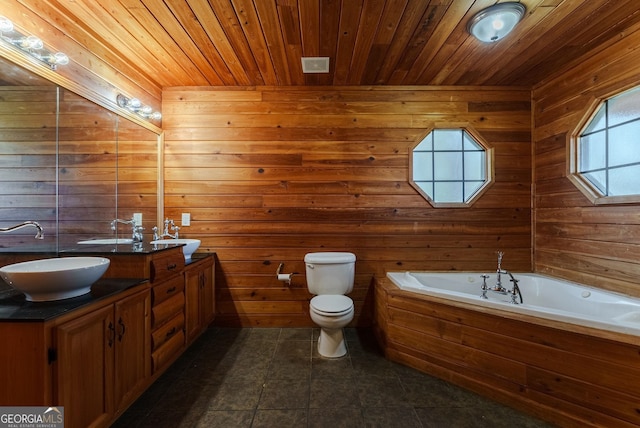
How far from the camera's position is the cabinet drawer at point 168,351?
1.64 meters

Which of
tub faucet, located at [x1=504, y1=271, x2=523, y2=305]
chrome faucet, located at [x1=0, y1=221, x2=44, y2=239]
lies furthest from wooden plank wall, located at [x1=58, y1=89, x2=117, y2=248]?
tub faucet, located at [x1=504, y1=271, x2=523, y2=305]

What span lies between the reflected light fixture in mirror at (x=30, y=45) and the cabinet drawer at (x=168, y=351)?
1.84 meters

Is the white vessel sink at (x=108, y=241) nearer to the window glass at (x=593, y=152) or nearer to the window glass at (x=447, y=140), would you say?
the window glass at (x=447, y=140)

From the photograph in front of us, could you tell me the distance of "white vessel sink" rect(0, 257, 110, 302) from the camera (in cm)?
106

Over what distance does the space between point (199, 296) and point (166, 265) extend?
0.59 metres

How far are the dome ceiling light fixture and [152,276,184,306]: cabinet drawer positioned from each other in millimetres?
2651

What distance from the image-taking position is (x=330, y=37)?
1833 mm

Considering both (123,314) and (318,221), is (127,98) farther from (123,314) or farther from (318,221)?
(318,221)

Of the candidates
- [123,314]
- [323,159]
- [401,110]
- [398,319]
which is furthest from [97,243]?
[401,110]

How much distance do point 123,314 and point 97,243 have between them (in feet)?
2.58

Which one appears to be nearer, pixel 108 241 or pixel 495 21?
pixel 495 21

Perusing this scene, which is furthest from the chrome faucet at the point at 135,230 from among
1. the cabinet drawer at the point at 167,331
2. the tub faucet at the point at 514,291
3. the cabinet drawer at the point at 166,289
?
the tub faucet at the point at 514,291

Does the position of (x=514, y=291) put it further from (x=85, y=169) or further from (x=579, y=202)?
(x=85, y=169)

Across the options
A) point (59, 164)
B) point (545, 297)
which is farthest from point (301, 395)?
point (545, 297)
